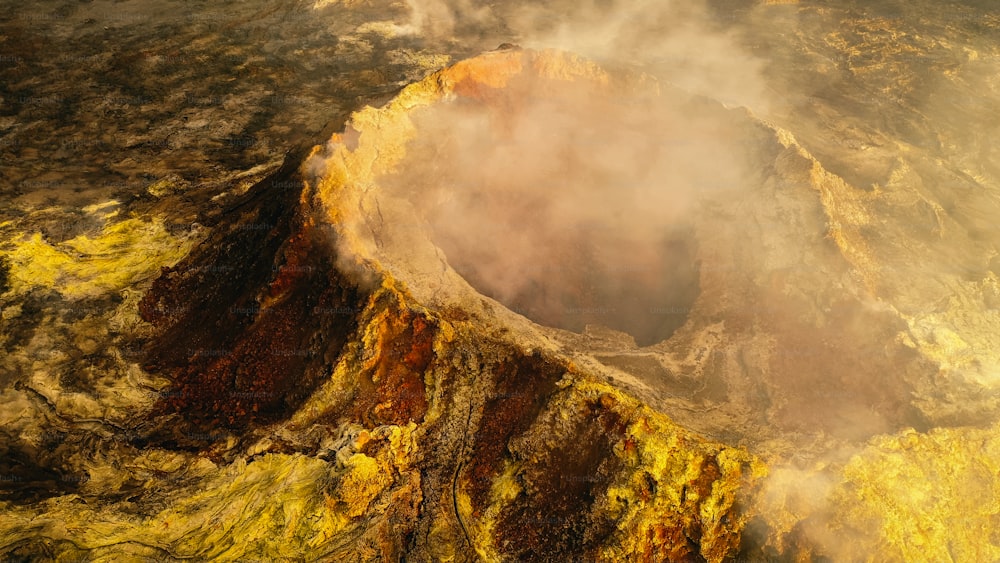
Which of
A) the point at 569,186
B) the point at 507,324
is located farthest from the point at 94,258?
the point at 569,186

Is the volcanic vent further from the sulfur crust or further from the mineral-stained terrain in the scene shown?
the sulfur crust

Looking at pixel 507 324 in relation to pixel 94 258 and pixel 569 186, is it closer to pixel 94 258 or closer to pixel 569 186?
pixel 569 186

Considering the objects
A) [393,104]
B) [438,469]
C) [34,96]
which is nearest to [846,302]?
[438,469]

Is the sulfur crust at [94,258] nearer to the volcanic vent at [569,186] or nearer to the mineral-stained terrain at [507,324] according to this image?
the mineral-stained terrain at [507,324]

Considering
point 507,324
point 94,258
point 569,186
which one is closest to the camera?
point 507,324

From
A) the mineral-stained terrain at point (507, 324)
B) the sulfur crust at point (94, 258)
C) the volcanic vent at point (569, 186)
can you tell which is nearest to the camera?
the mineral-stained terrain at point (507, 324)

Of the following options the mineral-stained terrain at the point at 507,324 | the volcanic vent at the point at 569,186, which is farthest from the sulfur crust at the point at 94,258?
A: the volcanic vent at the point at 569,186

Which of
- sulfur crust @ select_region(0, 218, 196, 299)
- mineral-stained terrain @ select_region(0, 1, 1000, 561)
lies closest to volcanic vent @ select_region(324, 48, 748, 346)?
mineral-stained terrain @ select_region(0, 1, 1000, 561)

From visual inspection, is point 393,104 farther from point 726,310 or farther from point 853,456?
point 853,456
